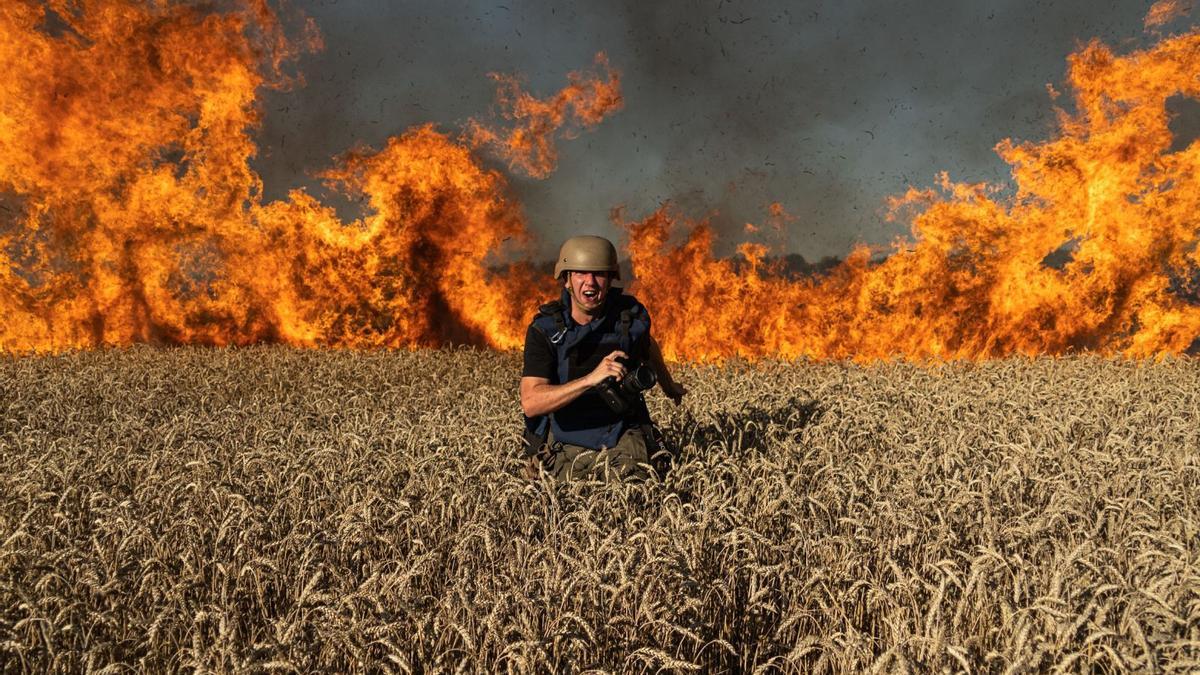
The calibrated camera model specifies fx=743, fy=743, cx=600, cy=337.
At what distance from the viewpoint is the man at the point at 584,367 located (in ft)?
15.6

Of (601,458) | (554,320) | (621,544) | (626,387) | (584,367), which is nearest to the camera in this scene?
(621,544)

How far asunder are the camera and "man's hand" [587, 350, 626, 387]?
0.12 m

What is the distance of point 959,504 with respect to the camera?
149 inches

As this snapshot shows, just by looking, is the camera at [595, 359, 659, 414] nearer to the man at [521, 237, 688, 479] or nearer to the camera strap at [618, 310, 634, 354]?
the man at [521, 237, 688, 479]

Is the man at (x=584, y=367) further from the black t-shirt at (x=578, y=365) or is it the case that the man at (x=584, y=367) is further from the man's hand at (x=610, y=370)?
the man's hand at (x=610, y=370)

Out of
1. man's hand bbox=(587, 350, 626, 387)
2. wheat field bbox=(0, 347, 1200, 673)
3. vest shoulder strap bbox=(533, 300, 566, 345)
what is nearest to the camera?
wheat field bbox=(0, 347, 1200, 673)

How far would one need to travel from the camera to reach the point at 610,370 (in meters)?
4.30

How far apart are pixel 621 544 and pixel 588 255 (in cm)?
221

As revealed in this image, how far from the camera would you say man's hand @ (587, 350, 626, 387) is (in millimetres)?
4281

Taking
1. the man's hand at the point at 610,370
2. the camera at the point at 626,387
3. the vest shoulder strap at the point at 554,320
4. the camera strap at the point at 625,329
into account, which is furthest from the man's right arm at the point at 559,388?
the camera strap at the point at 625,329

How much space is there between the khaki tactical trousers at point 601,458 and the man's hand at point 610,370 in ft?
1.68

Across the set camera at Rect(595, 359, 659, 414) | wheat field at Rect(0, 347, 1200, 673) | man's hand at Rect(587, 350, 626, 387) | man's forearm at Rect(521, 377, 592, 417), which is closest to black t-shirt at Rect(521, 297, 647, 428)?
man's forearm at Rect(521, 377, 592, 417)

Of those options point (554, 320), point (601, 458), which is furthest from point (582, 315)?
point (601, 458)

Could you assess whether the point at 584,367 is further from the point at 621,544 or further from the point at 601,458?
the point at 621,544
